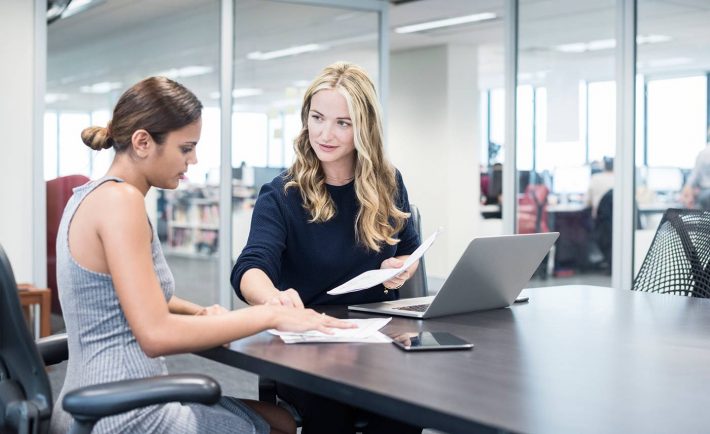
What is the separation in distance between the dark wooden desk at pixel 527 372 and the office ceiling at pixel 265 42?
339 cm

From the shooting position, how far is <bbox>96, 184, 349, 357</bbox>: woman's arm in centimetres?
148

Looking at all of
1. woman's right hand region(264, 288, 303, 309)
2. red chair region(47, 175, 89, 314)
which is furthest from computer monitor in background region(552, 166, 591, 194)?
woman's right hand region(264, 288, 303, 309)

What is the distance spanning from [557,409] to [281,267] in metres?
1.19

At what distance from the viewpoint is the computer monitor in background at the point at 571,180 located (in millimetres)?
5523

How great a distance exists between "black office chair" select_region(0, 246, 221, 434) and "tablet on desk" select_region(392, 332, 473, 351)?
1.20 ft

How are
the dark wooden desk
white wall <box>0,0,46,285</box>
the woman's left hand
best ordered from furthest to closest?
white wall <box>0,0,46,285</box>
the woman's left hand
the dark wooden desk

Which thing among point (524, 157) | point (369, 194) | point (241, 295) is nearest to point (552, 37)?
point (524, 157)

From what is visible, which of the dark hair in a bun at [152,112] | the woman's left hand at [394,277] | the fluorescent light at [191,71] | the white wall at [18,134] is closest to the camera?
the dark hair in a bun at [152,112]

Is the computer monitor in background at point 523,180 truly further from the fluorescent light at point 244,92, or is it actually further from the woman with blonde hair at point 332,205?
→ the woman with blonde hair at point 332,205

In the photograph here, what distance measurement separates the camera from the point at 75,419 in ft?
4.40

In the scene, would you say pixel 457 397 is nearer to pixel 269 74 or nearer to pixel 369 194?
pixel 369 194

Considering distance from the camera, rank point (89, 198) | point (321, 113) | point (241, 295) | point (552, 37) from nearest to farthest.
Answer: point (89, 198)
point (241, 295)
point (321, 113)
point (552, 37)

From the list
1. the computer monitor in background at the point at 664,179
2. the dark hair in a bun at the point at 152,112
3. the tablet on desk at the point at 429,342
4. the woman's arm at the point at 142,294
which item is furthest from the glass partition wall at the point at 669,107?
the woman's arm at the point at 142,294

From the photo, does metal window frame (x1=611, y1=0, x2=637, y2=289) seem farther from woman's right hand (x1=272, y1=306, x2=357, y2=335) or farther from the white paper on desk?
woman's right hand (x1=272, y1=306, x2=357, y2=335)
